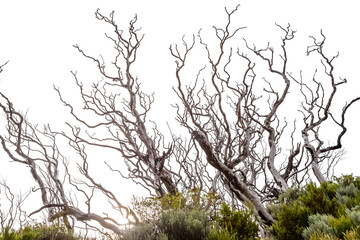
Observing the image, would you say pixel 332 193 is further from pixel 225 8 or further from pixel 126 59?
pixel 126 59

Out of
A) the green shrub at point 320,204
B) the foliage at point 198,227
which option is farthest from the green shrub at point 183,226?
the green shrub at point 320,204

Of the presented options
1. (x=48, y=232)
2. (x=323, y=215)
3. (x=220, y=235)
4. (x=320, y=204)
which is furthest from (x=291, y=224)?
(x=48, y=232)

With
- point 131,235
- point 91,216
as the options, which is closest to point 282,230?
point 131,235

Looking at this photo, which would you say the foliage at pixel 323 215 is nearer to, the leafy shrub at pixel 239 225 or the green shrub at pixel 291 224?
the green shrub at pixel 291 224

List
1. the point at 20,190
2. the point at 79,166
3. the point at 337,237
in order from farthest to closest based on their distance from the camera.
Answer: the point at 20,190 → the point at 79,166 → the point at 337,237

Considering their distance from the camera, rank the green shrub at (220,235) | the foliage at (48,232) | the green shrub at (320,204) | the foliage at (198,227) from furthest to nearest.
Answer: the green shrub at (320,204) → the foliage at (48,232) → the foliage at (198,227) → the green shrub at (220,235)

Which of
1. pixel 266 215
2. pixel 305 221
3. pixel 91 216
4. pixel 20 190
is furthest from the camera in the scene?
pixel 20 190

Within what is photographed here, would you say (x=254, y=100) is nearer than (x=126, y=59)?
No

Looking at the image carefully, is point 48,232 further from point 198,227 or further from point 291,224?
point 291,224

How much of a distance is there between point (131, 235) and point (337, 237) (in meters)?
3.21

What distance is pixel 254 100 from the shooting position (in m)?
9.53

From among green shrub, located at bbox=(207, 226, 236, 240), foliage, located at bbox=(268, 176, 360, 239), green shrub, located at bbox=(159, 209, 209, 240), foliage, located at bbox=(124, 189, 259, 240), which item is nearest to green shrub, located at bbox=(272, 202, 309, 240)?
foliage, located at bbox=(268, 176, 360, 239)

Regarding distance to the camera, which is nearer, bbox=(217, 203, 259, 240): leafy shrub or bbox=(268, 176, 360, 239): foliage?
bbox=(268, 176, 360, 239): foliage

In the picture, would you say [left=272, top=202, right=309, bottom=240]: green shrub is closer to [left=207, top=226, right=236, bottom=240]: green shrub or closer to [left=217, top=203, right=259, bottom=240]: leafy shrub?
[left=217, top=203, right=259, bottom=240]: leafy shrub
